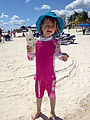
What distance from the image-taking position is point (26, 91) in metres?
2.68

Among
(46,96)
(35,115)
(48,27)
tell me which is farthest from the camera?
(46,96)

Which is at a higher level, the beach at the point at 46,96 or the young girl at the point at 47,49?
the young girl at the point at 47,49

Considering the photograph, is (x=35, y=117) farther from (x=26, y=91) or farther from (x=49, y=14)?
(x=49, y=14)

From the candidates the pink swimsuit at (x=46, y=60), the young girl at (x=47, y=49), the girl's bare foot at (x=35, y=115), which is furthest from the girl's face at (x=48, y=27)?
the girl's bare foot at (x=35, y=115)

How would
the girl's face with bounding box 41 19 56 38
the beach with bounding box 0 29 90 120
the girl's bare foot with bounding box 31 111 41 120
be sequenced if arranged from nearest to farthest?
the girl's face with bounding box 41 19 56 38
the girl's bare foot with bounding box 31 111 41 120
the beach with bounding box 0 29 90 120

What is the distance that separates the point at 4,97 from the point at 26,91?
52 centimetres

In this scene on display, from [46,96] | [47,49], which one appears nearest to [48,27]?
[47,49]

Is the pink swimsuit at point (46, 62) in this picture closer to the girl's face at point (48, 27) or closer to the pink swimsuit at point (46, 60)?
the pink swimsuit at point (46, 60)

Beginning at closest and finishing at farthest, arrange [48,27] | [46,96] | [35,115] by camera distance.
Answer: [48,27]
[35,115]
[46,96]

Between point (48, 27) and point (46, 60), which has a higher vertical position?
point (48, 27)

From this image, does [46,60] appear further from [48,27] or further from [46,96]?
[46,96]

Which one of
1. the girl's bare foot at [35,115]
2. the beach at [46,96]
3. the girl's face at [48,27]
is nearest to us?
the girl's face at [48,27]

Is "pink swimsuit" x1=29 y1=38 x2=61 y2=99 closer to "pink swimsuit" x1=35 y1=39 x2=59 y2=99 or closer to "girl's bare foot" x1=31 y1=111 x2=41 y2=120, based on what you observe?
"pink swimsuit" x1=35 y1=39 x2=59 y2=99

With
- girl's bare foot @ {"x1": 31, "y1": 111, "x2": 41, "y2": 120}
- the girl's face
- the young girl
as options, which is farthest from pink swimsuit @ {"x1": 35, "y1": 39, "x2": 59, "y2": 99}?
girl's bare foot @ {"x1": 31, "y1": 111, "x2": 41, "y2": 120}
